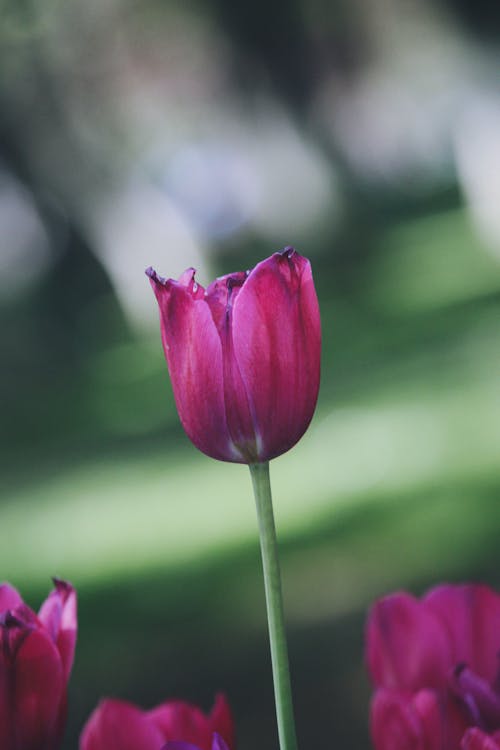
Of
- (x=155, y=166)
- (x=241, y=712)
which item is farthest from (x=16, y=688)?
(x=155, y=166)

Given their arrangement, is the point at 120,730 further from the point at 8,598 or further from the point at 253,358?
the point at 253,358

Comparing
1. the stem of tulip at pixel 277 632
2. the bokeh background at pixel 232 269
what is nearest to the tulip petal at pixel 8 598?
the stem of tulip at pixel 277 632

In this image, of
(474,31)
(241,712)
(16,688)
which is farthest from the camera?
(474,31)

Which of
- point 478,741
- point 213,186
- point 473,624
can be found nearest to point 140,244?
point 213,186

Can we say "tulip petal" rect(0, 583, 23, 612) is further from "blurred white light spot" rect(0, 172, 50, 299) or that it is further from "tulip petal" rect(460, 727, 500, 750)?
"blurred white light spot" rect(0, 172, 50, 299)

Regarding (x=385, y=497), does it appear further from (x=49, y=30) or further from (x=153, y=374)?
(x=49, y=30)

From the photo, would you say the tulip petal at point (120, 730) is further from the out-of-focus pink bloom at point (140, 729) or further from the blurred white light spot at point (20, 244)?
the blurred white light spot at point (20, 244)

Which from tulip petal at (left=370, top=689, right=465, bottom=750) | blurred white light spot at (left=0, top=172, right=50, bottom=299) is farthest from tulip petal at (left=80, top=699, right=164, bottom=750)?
blurred white light spot at (left=0, top=172, right=50, bottom=299)
